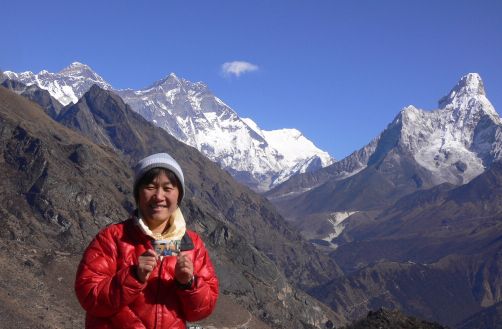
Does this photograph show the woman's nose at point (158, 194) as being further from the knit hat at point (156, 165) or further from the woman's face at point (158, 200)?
the knit hat at point (156, 165)

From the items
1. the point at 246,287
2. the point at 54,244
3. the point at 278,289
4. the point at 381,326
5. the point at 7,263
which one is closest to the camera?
the point at 381,326

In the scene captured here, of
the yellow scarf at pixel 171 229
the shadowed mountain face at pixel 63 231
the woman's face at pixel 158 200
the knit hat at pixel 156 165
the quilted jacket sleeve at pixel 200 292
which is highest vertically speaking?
the shadowed mountain face at pixel 63 231

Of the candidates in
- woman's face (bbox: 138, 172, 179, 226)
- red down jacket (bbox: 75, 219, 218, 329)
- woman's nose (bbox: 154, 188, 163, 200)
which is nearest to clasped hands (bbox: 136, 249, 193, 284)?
red down jacket (bbox: 75, 219, 218, 329)

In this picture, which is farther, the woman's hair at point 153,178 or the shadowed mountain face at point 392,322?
the shadowed mountain face at point 392,322

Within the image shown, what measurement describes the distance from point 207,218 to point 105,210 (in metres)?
53.6

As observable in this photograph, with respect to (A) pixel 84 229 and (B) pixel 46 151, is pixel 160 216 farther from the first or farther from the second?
(B) pixel 46 151

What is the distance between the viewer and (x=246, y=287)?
150 metres

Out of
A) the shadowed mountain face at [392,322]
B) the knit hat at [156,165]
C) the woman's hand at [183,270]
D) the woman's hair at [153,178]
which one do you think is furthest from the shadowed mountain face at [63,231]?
the woman's hand at [183,270]

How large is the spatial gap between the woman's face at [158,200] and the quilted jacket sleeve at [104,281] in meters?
0.42

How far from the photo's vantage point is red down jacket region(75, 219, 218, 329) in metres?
6.94

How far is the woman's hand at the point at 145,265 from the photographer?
6.74m

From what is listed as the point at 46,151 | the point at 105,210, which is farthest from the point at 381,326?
the point at 46,151

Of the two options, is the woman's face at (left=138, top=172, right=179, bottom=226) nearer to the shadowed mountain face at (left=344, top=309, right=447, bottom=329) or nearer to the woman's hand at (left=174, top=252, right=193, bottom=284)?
the woman's hand at (left=174, top=252, right=193, bottom=284)

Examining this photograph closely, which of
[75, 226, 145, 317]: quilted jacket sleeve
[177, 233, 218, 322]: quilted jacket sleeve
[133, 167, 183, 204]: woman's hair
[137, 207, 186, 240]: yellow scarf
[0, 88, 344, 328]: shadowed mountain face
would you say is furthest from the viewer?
[0, 88, 344, 328]: shadowed mountain face
